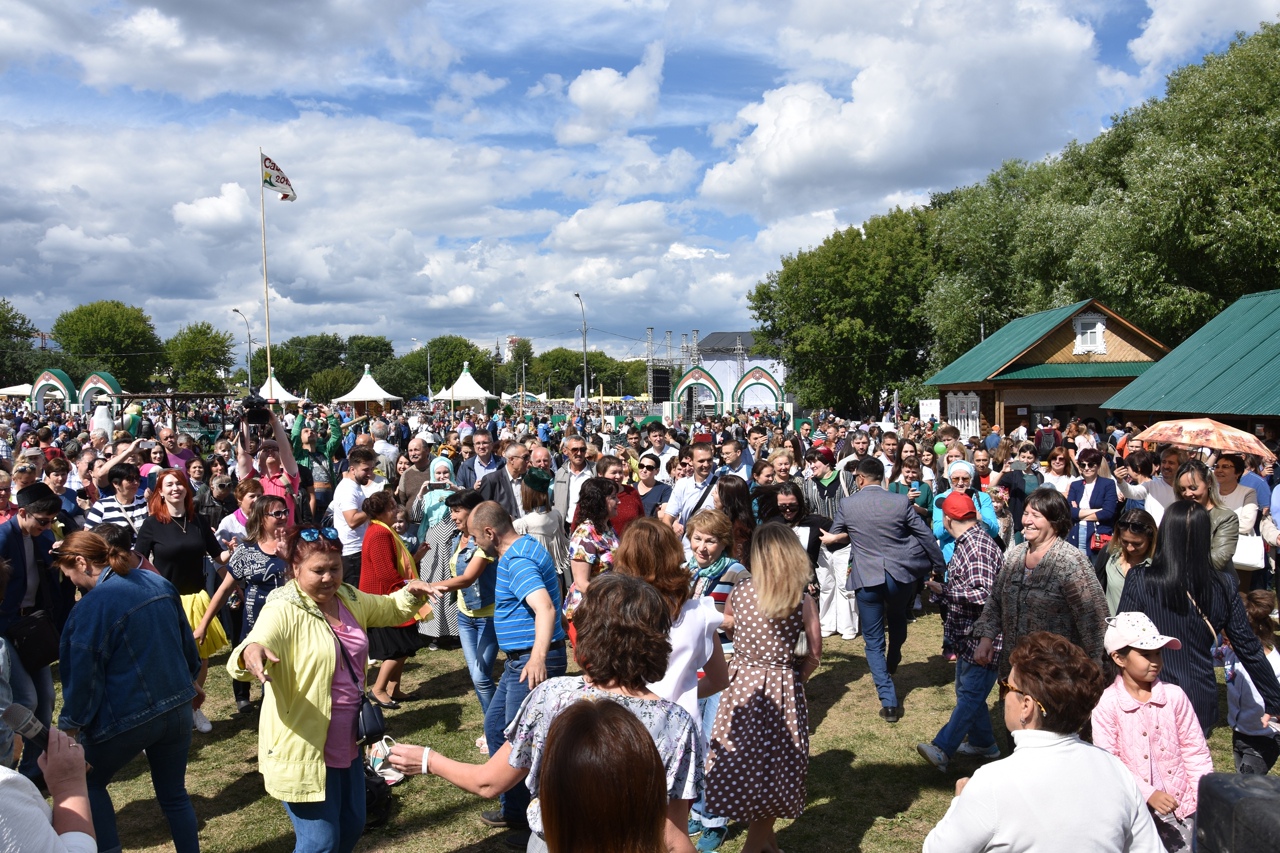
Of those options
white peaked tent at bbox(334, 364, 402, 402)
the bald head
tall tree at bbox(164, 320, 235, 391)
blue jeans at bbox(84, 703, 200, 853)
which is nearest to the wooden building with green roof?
white peaked tent at bbox(334, 364, 402, 402)

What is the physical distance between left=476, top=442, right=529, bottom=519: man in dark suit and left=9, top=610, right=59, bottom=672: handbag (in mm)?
4279

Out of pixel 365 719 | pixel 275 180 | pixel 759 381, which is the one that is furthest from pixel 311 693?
pixel 759 381

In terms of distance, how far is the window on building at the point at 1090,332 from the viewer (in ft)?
95.6

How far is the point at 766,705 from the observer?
404 cm

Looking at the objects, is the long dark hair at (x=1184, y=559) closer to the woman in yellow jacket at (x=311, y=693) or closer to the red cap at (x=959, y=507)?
the red cap at (x=959, y=507)

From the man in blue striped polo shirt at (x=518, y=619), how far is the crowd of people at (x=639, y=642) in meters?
0.02

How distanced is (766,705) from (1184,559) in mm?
2086

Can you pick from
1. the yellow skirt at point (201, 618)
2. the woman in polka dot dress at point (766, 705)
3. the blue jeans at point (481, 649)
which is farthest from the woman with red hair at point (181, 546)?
the woman in polka dot dress at point (766, 705)

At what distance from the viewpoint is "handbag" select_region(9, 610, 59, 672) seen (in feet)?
13.3

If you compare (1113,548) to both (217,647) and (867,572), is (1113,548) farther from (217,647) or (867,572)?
(217,647)

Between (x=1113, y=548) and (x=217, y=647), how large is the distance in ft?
19.3

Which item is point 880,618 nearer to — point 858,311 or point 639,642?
point 639,642

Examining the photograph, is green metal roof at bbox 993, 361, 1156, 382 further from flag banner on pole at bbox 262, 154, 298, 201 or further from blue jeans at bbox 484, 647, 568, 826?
blue jeans at bbox 484, 647, 568, 826

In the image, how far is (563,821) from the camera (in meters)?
1.72
